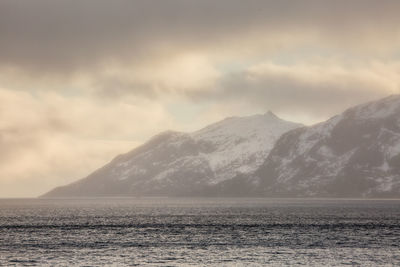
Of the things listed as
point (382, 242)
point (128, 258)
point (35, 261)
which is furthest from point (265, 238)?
point (35, 261)

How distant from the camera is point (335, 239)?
5330 inches

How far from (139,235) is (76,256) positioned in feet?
157

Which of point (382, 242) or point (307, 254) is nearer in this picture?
point (307, 254)

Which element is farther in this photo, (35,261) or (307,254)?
(307,254)

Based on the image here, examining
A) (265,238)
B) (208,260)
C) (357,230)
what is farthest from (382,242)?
(208,260)

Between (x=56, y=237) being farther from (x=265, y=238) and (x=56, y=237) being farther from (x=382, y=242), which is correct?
(x=382, y=242)

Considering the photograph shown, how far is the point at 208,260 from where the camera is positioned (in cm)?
9838

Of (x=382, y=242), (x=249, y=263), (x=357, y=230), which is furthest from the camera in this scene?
(x=357, y=230)

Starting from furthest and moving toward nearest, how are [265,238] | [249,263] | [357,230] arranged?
[357,230] < [265,238] < [249,263]

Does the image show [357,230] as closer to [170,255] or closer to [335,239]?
[335,239]

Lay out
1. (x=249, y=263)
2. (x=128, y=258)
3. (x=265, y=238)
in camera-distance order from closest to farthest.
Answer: (x=249, y=263), (x=128, y=258), (x=265, y=238)

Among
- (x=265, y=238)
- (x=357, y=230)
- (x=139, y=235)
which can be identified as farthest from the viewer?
(x=357, y=230)

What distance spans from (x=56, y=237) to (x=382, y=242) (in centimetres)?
7578

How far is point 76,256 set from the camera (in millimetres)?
103625
